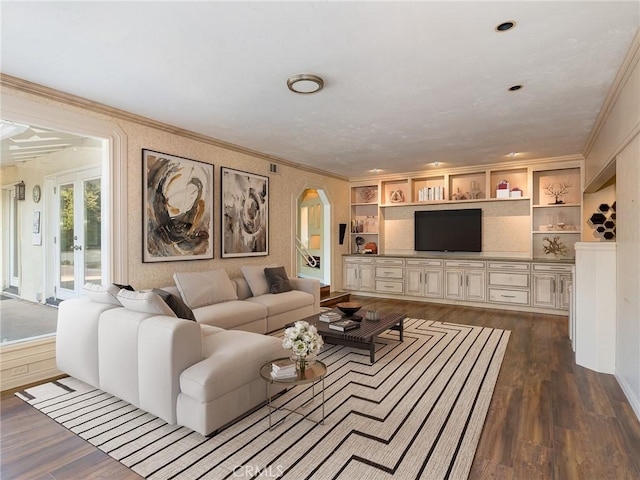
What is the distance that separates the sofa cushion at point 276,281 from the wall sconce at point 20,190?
3237mm

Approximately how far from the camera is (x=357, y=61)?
2.60 m

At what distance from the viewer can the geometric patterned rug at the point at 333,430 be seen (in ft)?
6.24

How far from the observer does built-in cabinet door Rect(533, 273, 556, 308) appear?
5.57 metres

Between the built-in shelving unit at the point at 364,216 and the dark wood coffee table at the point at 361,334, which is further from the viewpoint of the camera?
the built-in shelving unit at the point at 364,216

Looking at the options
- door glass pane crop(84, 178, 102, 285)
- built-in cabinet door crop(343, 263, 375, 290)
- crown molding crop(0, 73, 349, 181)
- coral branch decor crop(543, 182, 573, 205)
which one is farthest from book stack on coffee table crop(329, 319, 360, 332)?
coral branch decor crop(543, 182, 573, 205)

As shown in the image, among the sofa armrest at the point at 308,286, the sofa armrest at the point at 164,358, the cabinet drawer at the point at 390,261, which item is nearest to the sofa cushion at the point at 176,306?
the sofa armrest at the point at 164,358

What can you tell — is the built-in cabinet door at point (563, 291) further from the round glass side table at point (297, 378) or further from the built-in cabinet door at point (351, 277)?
the round glass side table at point (297, 378)

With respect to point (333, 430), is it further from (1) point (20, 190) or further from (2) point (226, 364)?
(1) point (20, 190)

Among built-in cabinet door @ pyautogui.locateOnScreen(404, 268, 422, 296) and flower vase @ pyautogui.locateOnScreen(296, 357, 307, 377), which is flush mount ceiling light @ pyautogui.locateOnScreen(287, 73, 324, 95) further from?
built-in cabinet door @ pyautogui.locateOnScreen(404, 268, 422, 296)

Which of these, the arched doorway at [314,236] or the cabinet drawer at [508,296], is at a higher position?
the arched doorway at [314,236]

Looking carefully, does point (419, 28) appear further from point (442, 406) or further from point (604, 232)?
point (604, 232)

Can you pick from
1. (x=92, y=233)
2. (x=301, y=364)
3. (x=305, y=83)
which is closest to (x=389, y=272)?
(x=305, y=83)

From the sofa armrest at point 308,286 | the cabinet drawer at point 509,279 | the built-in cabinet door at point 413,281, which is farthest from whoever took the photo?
the built-in cabinet door at point 413,281

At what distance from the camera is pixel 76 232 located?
444 cm
